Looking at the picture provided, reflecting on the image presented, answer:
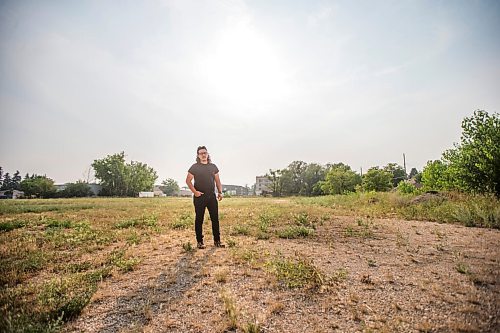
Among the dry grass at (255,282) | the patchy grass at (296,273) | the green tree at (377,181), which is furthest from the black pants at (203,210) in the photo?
the green tree at (377,181)

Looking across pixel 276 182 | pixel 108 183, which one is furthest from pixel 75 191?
pixel 276 182

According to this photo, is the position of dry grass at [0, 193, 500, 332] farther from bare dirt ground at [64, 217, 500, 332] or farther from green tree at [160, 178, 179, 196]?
green tree at [160, 178, 179, 196]

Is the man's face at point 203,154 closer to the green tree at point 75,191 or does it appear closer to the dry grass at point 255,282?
the dry grass at point 255,282

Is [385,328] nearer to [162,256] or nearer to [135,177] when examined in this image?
[162,256]

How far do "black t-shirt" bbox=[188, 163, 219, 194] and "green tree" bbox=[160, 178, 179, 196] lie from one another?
410ft

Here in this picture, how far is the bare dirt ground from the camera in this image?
2494 millimetres

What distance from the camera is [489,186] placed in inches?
474

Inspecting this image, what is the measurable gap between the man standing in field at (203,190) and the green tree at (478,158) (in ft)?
44.0

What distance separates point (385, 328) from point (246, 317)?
1.38 meters

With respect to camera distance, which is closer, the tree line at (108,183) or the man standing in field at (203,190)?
the man standing in field at (203,190)

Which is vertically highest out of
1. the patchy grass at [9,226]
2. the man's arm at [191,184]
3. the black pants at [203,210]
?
the man's arm at [191,184]

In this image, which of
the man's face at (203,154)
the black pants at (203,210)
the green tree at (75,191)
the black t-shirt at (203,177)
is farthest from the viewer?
the green tree at (75,191)

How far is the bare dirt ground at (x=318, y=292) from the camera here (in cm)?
249

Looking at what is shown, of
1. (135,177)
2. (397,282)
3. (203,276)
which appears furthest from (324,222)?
(135,177)
